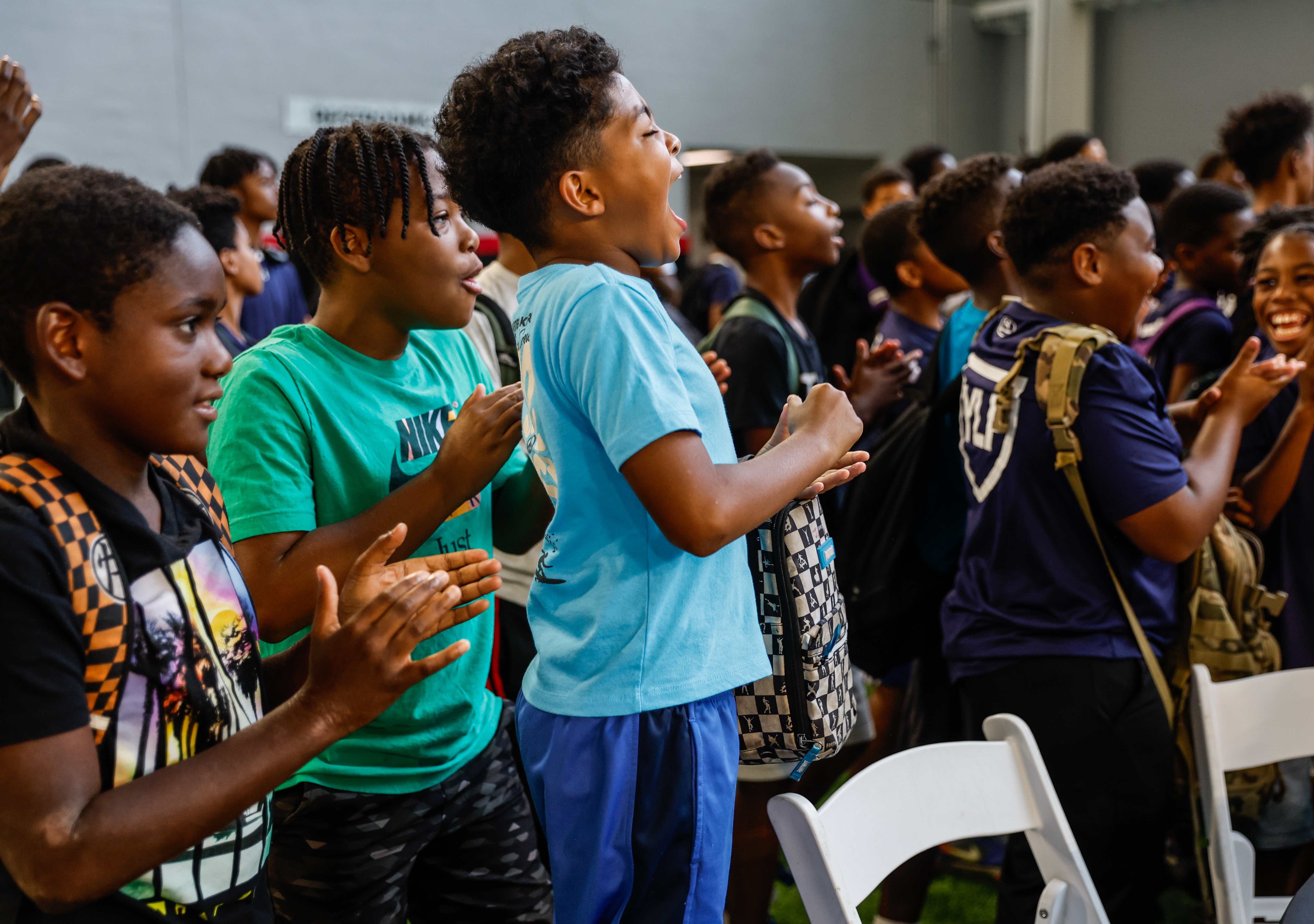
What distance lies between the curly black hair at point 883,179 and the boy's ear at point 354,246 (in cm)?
458

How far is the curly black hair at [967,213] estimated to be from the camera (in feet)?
8.77

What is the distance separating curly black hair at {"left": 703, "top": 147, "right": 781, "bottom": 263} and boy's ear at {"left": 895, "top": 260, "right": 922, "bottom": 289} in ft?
1.64

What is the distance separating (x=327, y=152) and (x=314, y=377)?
34cm

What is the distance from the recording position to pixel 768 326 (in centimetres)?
264

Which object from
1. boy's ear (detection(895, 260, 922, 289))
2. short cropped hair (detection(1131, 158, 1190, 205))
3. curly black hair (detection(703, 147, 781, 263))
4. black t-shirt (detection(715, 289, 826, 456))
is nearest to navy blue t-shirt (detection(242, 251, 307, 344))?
curly black hair (detection(703, 147, 781, 263))

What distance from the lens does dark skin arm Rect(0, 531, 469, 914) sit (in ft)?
2.92

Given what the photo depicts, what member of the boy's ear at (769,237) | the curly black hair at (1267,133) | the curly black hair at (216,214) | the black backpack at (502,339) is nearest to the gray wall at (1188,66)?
the curly black hair at (1267,133)

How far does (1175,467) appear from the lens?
1772 mm

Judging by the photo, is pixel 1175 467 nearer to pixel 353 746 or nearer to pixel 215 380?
pixel 353 746

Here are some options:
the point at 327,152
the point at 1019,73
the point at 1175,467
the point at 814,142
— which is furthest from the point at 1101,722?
the point at 1019,73

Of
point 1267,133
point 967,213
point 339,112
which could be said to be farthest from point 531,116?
point 339,112

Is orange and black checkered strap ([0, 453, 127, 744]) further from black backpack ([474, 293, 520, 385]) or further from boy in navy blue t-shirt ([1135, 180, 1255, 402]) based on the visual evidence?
boy in navy blue t-shirt ([1135, 180, 1255, 402])

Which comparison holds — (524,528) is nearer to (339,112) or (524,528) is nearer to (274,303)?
(274,303)

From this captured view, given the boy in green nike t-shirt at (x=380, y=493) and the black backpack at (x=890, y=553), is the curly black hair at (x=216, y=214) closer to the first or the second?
the boy in green nike t-shirt at (x=380, y=493)
